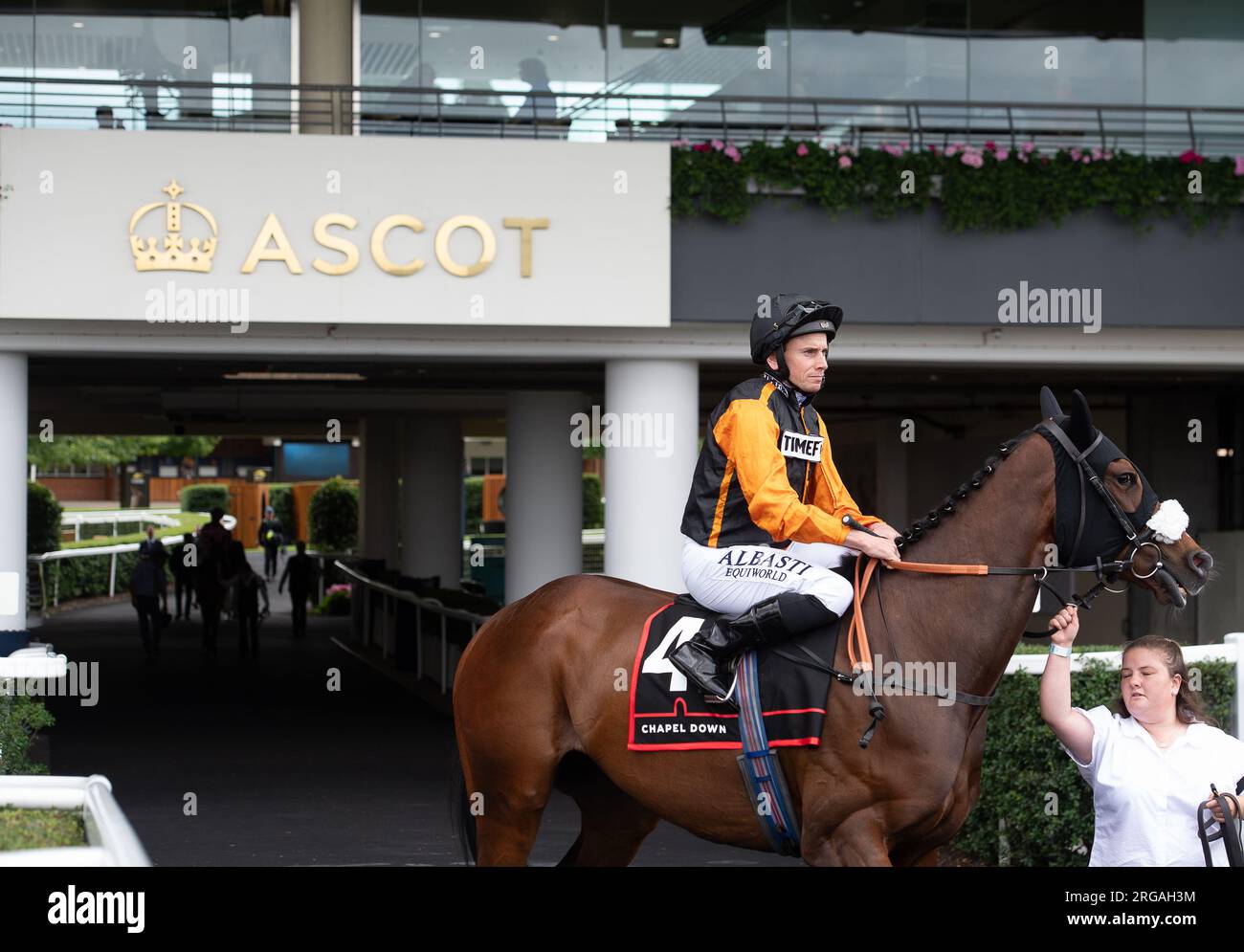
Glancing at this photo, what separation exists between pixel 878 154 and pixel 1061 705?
746 cm

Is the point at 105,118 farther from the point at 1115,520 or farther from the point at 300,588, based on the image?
the point at 300,588

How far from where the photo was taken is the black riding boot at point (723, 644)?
4855 millimetres

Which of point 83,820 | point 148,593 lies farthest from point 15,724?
point 148,593

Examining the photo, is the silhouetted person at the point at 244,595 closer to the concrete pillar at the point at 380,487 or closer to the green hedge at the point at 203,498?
the concrete pillar at the point at 380,487

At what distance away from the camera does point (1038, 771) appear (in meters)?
7.42

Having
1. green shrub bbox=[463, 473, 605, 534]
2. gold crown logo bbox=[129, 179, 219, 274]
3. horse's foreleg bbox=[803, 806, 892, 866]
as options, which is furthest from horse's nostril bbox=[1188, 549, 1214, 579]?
green shrub bbox=[463, 473, 605, 534]

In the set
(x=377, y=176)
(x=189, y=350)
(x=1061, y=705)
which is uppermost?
(x=377, y=176)

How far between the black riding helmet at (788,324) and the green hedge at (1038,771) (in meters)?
3.11

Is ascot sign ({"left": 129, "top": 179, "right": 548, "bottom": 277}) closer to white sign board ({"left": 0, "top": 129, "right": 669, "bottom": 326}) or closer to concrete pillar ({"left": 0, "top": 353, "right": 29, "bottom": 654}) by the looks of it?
white sign board ({"left": 0, "top": 129, "right": 669, "bottom": 326})

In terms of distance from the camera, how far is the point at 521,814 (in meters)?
5.40

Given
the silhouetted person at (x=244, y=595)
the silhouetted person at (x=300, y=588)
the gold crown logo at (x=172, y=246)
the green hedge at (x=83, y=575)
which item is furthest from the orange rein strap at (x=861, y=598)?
the green hedge at (x=83, y=575)
